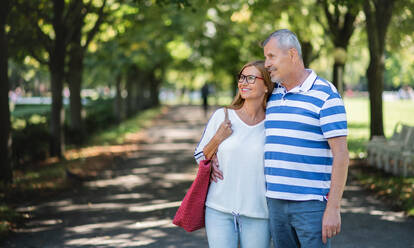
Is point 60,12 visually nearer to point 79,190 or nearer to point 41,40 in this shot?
point 41,40

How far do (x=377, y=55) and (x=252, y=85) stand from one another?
10281mm

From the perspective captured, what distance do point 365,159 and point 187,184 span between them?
492 cm

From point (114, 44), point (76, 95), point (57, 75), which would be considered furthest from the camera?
point (114, 44)

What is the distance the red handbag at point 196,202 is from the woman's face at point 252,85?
52 cm

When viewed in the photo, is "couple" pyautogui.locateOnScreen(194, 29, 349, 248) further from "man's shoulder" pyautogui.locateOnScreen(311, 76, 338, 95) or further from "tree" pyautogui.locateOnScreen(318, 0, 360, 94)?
"tree" pyautogui.locateOnScreen(318, 0, 360, 94)

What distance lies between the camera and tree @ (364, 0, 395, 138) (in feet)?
42.4

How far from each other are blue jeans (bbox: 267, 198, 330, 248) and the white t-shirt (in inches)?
6.4

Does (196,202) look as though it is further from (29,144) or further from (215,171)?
(29,144)

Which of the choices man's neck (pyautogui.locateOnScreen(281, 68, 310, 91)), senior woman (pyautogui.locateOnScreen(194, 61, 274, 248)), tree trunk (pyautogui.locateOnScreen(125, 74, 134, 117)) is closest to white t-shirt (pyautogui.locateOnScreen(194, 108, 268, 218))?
senior woman (pyautogui.locateOnScreen(194, 61, 274, 248))

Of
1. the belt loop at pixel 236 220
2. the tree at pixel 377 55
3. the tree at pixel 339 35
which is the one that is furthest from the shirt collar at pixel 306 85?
the tree at pixel 339 35

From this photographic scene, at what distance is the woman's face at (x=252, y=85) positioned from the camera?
350 cm

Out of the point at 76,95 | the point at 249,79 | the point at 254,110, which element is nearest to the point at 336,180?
the point at 254,110

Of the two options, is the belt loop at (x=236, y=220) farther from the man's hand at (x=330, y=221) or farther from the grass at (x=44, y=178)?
the grass at (x=44, y=178)

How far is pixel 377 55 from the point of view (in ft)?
42.6
